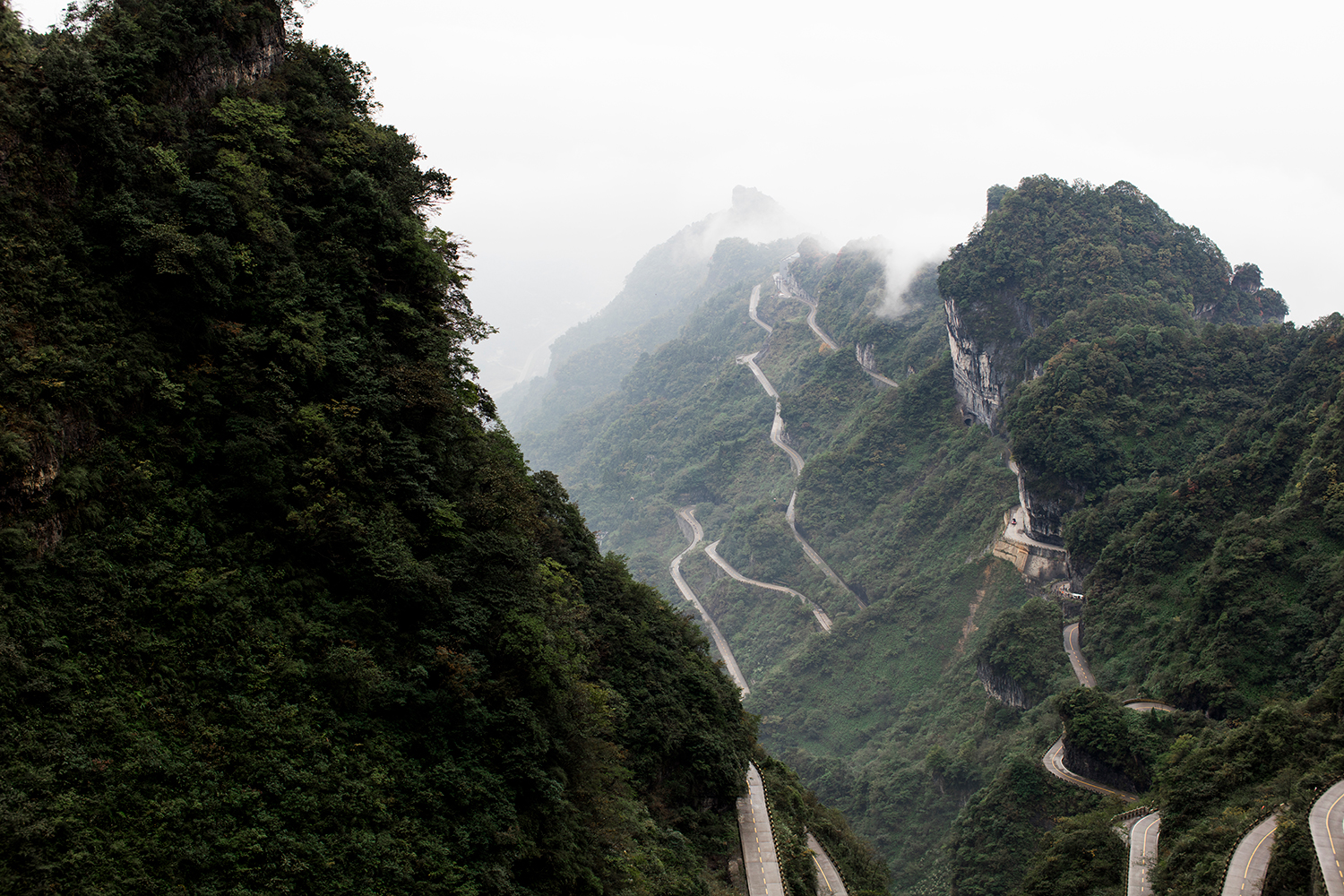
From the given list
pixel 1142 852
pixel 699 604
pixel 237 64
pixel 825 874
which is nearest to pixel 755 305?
pixel 699 604

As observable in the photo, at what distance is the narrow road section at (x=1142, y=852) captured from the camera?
80.1 ft

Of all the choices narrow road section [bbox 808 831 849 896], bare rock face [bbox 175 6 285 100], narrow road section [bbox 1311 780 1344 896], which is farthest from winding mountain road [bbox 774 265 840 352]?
bare rock face [bbox 175 6 285 100]

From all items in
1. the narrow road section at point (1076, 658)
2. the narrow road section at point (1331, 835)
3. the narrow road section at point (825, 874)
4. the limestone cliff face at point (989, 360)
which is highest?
the limestone cliff face at point (989, 360)

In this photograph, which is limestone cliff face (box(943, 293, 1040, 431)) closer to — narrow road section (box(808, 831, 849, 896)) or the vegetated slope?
narrow road section (box(808, 831, 849, 896))

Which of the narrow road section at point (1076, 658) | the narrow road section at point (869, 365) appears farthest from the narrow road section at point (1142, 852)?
the narrow road section at point (869, 365)

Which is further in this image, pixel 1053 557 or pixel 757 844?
pixel 1053 557

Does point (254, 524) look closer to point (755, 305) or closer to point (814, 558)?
point (814, 558)

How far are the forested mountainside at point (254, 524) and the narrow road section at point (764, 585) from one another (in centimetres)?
5404

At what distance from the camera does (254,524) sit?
1365cm

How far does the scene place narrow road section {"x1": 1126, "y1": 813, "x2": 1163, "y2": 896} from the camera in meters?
24.4

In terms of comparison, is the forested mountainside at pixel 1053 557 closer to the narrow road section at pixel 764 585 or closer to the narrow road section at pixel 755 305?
the narrow road section at pixel 764 585

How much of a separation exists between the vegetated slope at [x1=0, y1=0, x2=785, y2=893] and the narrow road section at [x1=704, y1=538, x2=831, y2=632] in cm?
5420

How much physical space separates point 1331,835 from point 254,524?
80.1 feet

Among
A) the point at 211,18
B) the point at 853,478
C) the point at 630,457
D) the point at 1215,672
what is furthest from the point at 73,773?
the point at 630,457
